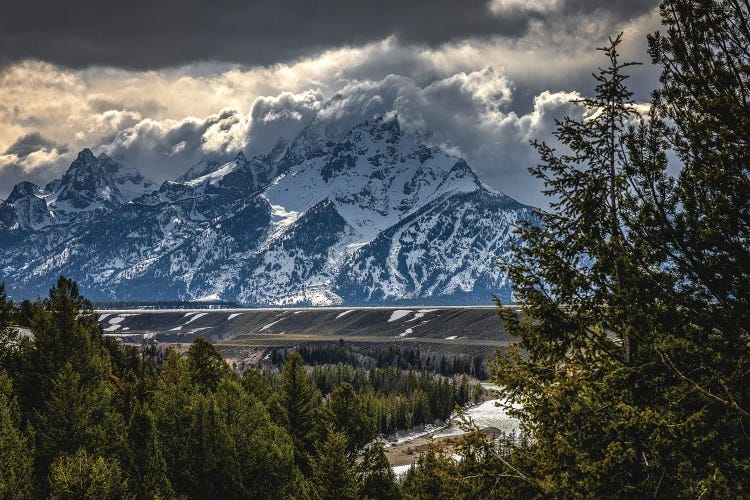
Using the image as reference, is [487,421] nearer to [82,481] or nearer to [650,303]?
[82,481]

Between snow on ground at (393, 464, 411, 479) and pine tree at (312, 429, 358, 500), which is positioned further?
snow on ground at (393, 464, 411, 479)

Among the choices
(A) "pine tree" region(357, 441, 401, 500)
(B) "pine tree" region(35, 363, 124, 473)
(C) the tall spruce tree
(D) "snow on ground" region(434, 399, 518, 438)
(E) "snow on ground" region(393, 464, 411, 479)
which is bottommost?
(D) "snow on ground" region(434, 399, 518, 438)

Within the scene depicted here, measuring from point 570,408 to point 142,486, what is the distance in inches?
890

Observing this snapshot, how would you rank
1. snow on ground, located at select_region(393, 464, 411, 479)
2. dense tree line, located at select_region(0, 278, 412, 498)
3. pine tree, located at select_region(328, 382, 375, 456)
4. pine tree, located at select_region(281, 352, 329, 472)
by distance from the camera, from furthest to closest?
snow on ground, located at select_region(393, 464, 411, 479), pine tree, located at select_region(328, 382, 375, 456), pine tree, located at select_region(281, 352, 329, 472), dense tree line, located at select_region(0, 278, 412, 498)

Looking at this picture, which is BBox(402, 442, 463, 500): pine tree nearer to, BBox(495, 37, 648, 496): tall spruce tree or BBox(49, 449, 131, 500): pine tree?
BBox(495, 37, 648, 496): tall spruce tree

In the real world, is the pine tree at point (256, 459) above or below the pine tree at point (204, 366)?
below

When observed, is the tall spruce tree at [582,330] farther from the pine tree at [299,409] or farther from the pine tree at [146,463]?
the pine tree at [299,409]

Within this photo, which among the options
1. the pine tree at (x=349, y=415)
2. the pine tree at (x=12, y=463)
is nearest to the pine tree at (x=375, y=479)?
the pine tree at (x=349, y=415)


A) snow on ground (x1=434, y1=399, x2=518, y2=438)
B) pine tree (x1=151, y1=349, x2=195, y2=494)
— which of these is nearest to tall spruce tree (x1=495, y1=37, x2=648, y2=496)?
pine tree (x1=151, y1=349, x2=195, y2=494)

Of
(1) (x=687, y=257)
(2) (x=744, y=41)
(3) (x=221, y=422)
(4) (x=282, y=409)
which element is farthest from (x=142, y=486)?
(2) (x=744, y=41)

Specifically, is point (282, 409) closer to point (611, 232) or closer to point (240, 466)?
point (240, 466)

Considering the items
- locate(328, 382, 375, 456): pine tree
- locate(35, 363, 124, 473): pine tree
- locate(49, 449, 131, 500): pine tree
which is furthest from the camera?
locate(328, 382, 375, 456): pine tree

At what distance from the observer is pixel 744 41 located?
12.5 metres

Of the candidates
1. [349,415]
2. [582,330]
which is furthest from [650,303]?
[349,415]
